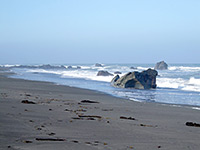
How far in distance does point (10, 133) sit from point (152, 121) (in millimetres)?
4966

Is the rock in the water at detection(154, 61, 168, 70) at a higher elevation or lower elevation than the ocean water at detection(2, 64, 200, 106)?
higher

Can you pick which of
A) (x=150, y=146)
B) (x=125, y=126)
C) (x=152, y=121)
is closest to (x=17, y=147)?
(x=150, y=146)

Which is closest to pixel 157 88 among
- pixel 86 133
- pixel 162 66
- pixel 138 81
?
pixel 138 81

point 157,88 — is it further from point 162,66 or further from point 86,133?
point 162,66

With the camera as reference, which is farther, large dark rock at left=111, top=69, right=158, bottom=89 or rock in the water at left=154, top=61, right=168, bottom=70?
rock in the water at left=154, top=61, right=168, bottom=70

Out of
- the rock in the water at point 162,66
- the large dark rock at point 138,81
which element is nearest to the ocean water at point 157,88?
the large dark rock at point 138,81

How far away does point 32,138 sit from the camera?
19.9 ft

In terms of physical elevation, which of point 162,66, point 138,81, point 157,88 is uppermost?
point 162,66

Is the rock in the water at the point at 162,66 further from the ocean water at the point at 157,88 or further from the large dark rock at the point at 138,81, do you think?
the large dark rock at the point at 138,81

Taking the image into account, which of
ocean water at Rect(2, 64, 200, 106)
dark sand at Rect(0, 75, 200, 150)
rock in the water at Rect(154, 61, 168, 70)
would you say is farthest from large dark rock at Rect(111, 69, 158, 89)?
rock in the water at Rect(154, 61, 168, 70)

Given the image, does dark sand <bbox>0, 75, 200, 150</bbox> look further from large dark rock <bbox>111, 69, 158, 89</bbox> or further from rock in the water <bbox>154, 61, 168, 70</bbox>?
rock in the water <bbox>154, 61, 168, 70</bbox>

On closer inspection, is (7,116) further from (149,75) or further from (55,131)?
(149,75)

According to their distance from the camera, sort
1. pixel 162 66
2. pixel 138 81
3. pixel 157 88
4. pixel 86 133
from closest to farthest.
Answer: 1. pixel 86 133
2. pixel 138 81
3. pixel 157 88
4. pixel 162 66

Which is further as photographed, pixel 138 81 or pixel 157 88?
pixel 157 88
